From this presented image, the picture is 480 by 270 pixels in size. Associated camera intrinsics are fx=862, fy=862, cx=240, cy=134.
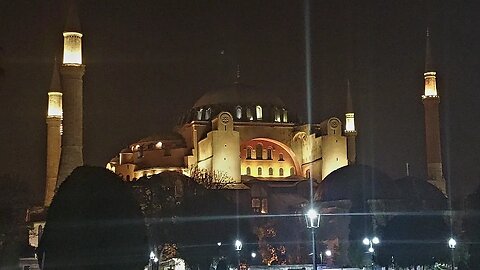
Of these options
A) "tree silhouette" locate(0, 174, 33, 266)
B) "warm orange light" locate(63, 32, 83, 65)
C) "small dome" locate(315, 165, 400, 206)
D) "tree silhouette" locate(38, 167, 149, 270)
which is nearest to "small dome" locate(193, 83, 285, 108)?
"small dome" locate(315, 165, 400, 206)

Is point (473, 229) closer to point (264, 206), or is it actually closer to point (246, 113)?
point (264, 206)

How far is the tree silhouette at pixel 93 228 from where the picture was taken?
76.7ft

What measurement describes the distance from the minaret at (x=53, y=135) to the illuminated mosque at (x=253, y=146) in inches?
2.7

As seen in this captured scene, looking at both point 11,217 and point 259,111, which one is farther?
point 259,111

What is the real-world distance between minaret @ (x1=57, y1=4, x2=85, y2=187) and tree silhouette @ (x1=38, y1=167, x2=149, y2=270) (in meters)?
24.6

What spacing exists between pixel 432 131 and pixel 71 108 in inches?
1098

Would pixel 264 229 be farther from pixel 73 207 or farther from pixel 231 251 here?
pixel 73 207

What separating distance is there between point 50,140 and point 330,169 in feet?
83.2

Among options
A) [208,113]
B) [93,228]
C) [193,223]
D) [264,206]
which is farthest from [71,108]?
[208,113]

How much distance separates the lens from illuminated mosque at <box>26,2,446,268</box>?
65.3 metres

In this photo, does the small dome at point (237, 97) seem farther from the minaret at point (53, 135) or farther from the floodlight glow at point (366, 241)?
the floodlight glow at point (366, 241)

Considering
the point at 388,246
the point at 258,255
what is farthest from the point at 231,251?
the point at 258,255

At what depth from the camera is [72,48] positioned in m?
50.1

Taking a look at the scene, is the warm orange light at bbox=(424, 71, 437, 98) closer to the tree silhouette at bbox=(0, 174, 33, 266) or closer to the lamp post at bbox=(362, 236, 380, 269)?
the lamp post at bbox=(362, 236, 380, 269)
